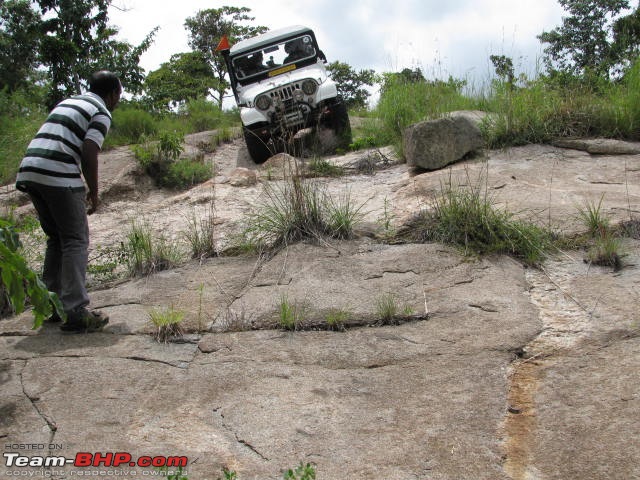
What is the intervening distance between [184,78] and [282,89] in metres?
11.6

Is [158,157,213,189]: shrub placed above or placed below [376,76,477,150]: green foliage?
below

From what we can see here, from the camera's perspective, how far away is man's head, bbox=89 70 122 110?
373 cm

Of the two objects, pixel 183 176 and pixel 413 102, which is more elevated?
pixel 413 102

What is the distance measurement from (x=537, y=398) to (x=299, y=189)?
2563 mm

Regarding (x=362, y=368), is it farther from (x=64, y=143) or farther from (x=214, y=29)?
(x=214, y=29)

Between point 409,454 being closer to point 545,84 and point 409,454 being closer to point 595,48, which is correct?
point 545,84

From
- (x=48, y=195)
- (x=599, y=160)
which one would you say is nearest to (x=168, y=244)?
(x=48, y=195)

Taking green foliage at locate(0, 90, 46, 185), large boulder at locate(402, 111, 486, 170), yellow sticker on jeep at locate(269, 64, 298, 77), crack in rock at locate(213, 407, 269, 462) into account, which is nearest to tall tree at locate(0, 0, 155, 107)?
green foliage at locate(0, 90, 46, 185)

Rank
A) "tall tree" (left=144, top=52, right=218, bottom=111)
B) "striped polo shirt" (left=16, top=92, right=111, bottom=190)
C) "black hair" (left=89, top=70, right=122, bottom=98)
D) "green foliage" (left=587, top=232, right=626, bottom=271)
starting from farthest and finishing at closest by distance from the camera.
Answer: "tall tree" (left=144, top=52, right=218, bottom=111)
"green foliage" (left=587, top=232, right=626, bottom=271)
"black hair" (left=89, top=70, right=122, bottom=98)
"striped polo shirt" (left=16, top=92, right=111, bottom=190)

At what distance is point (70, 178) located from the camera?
3562 millimetres

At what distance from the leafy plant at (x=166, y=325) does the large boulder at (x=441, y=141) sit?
3.54m

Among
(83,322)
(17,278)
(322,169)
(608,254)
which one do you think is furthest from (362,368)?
(322,169)

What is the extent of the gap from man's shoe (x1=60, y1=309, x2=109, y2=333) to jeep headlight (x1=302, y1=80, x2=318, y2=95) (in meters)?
5.42

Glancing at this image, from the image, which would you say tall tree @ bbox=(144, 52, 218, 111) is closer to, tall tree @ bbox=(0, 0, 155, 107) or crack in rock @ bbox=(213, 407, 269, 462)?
tall tree @ bbox=(0, 0, 155, 107)
